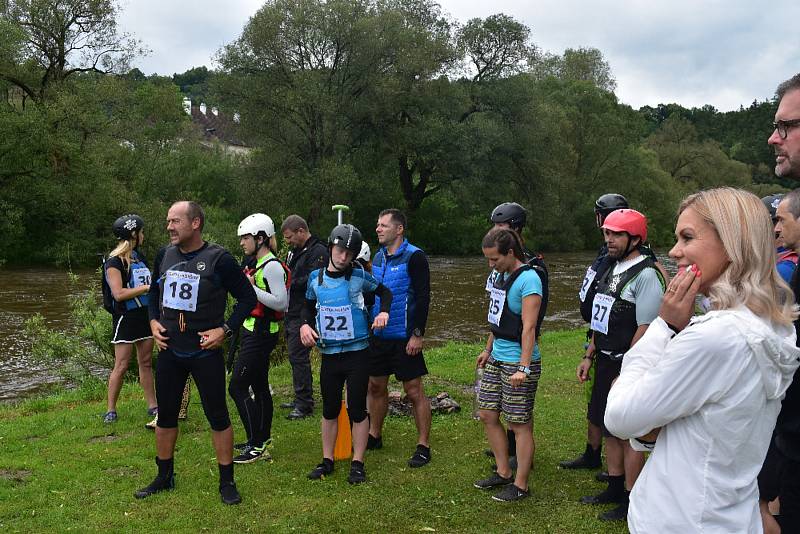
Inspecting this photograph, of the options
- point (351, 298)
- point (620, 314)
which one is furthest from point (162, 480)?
point (620, 314)

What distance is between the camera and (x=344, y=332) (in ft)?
18.9

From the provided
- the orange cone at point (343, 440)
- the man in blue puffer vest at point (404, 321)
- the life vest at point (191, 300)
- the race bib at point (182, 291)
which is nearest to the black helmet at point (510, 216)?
the man in blue puffer vest at point (404, 321)

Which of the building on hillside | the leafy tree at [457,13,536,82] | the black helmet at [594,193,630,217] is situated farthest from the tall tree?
the black helmet at [594,193,630,217]

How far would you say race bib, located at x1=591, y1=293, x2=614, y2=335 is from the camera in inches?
205

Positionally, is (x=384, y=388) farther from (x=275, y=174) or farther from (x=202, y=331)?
(x=275, y=174)

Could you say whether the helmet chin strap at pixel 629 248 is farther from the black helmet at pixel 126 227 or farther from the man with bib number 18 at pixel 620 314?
the black helmet at pixel 126 227

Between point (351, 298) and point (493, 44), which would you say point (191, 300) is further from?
point (493, 44)

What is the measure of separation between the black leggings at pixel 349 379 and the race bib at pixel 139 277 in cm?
283

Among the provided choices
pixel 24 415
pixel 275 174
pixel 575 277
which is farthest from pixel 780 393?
pixel 275 174

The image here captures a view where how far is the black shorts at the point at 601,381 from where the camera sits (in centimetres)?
515

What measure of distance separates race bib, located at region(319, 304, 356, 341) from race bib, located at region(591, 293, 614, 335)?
201cm

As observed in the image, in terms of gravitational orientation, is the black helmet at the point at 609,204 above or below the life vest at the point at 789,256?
above

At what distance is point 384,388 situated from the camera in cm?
664

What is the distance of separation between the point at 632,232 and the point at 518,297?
3.36ft
